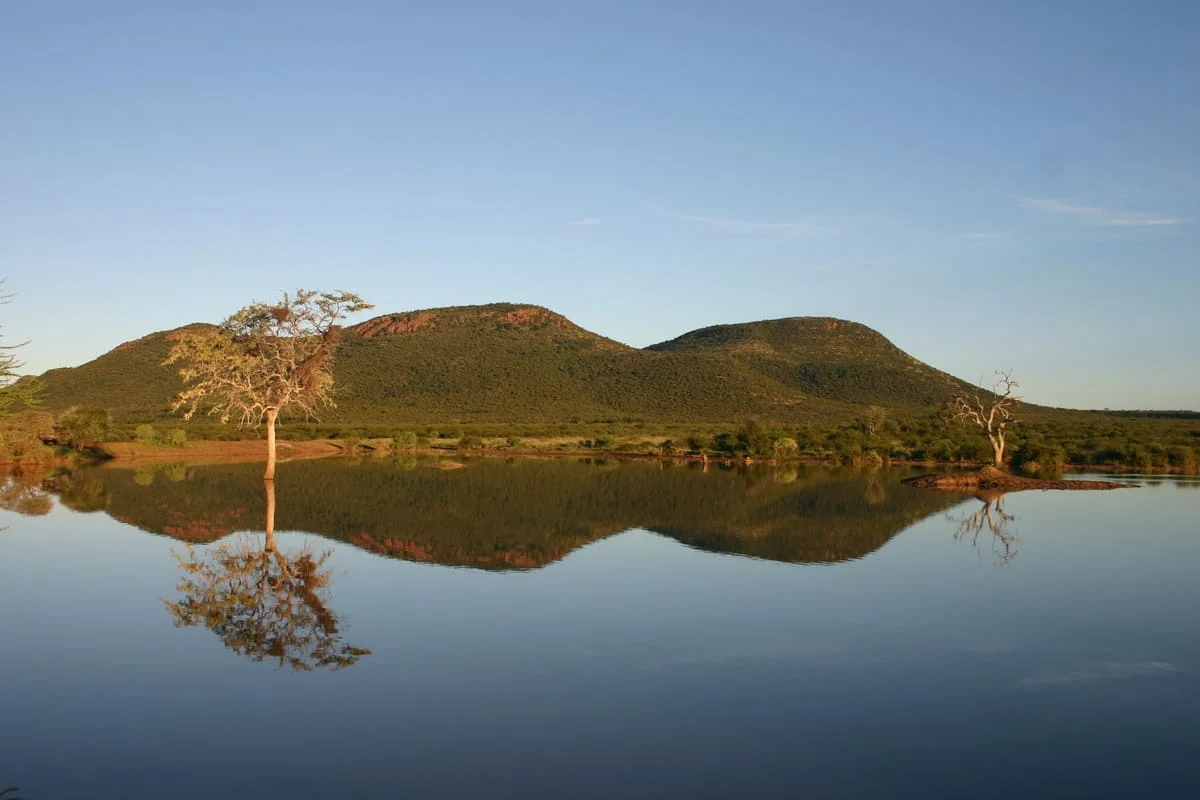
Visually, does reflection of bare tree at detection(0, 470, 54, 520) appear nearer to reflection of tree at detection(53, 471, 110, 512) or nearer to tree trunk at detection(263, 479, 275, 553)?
reflection of tree at detection(53, 471, 110, 512)

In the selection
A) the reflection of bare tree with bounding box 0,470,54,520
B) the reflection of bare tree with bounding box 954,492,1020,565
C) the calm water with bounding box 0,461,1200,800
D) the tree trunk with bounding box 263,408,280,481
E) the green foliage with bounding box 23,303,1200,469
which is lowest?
the calm water with bounding box 0,461,1200,800

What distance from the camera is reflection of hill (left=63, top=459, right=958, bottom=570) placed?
20297 millimetres

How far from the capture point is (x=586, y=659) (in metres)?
11.0

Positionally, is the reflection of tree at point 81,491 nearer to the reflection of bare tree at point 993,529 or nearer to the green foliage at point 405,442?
the green foliage at point 405,442

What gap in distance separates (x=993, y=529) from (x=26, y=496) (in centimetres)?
2697

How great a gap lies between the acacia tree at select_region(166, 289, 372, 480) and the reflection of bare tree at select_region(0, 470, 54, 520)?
18.5 feet

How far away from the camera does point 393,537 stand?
20.6 meters

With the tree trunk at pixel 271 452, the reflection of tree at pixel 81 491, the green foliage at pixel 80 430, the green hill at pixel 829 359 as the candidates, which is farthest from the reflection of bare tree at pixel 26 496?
the green hill at pixel 829 359

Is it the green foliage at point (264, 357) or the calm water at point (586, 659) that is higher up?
the green foliage at point (264, 357)

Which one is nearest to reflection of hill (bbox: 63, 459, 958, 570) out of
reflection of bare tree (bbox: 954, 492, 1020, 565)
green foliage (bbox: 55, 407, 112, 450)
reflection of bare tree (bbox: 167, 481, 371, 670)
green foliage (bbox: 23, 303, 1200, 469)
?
reflection of bare tree (bbox: 954, 492, 1020, 565)

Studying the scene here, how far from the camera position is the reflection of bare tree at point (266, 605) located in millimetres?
11062

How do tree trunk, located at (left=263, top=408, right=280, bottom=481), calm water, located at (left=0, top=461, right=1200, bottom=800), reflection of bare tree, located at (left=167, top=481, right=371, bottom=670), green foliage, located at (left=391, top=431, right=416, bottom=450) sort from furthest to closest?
green foliage, located at (left=391, top=431, right=416, bottom=450), tree trunk, located at (left=263, top=408, right=280, bottom=481), reflection of bare tree, located at (left=167, top=481, right=371, bottom=670), calm water, located at (left=0, top=461, right=1200, bottom=800)

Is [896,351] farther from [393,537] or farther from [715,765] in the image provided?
[715,765]

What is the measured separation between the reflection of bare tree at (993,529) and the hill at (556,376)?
53.2 meters
